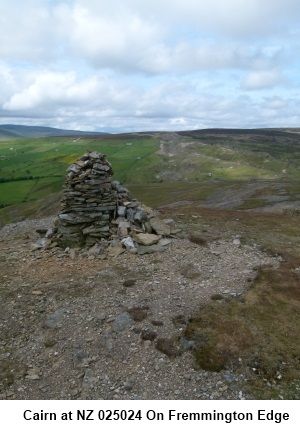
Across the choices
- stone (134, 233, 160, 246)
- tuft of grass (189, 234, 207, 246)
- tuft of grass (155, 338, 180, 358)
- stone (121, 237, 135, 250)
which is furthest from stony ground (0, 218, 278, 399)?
stone (134, 233, 160, 246)

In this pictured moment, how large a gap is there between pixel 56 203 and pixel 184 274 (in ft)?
276

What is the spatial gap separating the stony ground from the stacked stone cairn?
163 centimetres

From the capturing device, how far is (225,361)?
Answer: 16.6m

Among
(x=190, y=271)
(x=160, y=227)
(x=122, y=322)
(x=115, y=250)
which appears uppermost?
(x=160, y=227)

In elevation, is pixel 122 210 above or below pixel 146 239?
above

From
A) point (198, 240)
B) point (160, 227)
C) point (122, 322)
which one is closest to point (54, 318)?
point (122, 322)

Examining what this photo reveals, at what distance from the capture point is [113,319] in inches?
786

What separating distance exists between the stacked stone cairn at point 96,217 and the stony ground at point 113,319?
1631mm

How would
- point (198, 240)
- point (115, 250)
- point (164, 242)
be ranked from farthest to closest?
point (198, 240) → point (164, 242) → point (115, 250)

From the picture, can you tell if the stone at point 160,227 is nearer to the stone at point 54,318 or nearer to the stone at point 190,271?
the stone at point 190,271

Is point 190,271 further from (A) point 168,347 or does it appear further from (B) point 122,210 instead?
(B) point 122,210

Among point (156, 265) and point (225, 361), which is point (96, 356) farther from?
point (156, 265)

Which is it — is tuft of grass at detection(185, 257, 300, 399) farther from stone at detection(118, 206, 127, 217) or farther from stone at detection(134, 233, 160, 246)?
stone at detection(118, 206, 127, 217)

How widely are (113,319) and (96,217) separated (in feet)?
41.1
